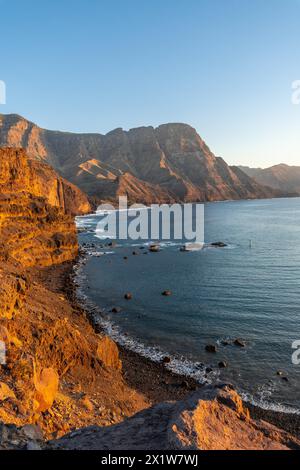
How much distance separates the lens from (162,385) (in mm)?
29531

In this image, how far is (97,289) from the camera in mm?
57875

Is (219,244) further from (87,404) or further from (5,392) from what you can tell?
(5,392)

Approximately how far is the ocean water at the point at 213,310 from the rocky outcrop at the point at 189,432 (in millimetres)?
20816

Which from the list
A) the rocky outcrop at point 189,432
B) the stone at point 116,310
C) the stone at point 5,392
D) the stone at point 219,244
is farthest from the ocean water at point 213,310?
the rocky outcrop at point 189,432

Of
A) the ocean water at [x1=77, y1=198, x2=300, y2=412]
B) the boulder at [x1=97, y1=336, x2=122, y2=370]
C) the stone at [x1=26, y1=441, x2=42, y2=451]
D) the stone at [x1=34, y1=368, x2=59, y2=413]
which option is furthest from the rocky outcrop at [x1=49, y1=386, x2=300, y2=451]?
the ocean water at [x1=77, y1=198, x2=300, y2=412]

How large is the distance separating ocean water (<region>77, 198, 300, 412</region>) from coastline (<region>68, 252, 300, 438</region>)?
3.84ft

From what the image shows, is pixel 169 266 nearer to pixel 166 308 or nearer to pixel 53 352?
pixel 166 308

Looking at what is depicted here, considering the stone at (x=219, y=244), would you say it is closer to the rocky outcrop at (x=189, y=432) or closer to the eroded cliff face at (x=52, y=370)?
the eroded cliff face at (x=52, y=370)

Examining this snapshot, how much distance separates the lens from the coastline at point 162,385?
24.8m

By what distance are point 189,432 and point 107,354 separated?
21.1 meters

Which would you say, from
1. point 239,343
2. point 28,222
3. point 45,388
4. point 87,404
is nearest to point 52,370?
point 45,388
